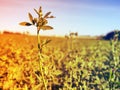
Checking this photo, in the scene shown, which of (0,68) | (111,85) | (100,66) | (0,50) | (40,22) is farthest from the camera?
(100,66)

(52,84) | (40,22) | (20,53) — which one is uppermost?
(40,22)

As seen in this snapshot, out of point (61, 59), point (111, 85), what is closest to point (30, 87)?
point (111, 85)

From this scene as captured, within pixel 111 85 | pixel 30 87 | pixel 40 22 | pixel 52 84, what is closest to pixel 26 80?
pixel 30 87

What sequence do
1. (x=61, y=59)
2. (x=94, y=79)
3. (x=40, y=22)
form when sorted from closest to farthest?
(x=40, y=22)
(x=94, y=79)
(x=61, y=59)

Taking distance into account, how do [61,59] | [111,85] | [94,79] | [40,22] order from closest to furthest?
[40,22], [111,85], [94,79], [61,59]

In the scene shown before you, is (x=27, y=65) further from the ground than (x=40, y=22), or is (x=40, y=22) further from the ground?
(x=40, y=22)

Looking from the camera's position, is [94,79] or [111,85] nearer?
[111,85]

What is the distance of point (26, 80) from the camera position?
562 centimetres

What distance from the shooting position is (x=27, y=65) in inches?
232

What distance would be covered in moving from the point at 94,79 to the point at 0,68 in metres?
2.18

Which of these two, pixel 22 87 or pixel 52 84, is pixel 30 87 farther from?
pixel 52 84

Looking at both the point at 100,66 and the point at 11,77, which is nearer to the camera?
the point at 11,77

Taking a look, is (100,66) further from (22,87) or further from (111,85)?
(22,87)

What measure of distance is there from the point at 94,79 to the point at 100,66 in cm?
94
